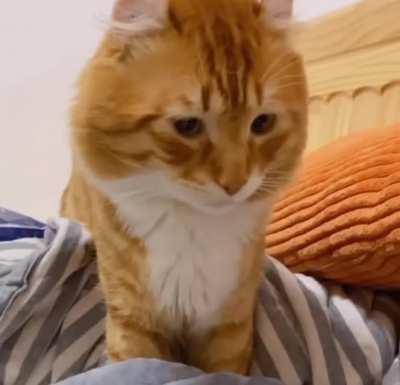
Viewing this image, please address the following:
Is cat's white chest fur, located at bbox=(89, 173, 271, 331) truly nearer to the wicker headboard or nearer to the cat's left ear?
the cat's left ear

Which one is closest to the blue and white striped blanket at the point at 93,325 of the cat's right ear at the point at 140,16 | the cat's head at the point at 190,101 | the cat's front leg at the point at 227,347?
the cat's front leg at the point at 227,347

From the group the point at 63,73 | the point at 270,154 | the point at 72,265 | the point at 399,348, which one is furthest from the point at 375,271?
the point at 63,73

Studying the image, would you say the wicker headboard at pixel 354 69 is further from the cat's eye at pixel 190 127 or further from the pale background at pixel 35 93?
the pale background at pixel 35 93

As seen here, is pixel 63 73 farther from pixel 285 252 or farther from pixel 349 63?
pixel 285 252

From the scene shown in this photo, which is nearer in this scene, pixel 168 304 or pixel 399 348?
pixel 168 304

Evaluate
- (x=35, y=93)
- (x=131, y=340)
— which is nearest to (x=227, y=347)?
(x=131, y=340)

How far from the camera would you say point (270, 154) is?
777 millimetres

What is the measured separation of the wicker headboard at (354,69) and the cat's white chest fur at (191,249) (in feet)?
1.52

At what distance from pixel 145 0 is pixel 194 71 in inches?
3.2

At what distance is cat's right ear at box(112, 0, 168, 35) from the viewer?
718 millimetres

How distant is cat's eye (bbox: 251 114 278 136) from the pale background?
1120mm

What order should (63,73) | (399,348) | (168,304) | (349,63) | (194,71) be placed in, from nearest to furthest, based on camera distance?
(194,71)
(168,304)
(399,348)
(349,63)
(63,73)

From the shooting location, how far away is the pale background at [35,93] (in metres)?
1.83

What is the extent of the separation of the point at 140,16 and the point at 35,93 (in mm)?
1201
